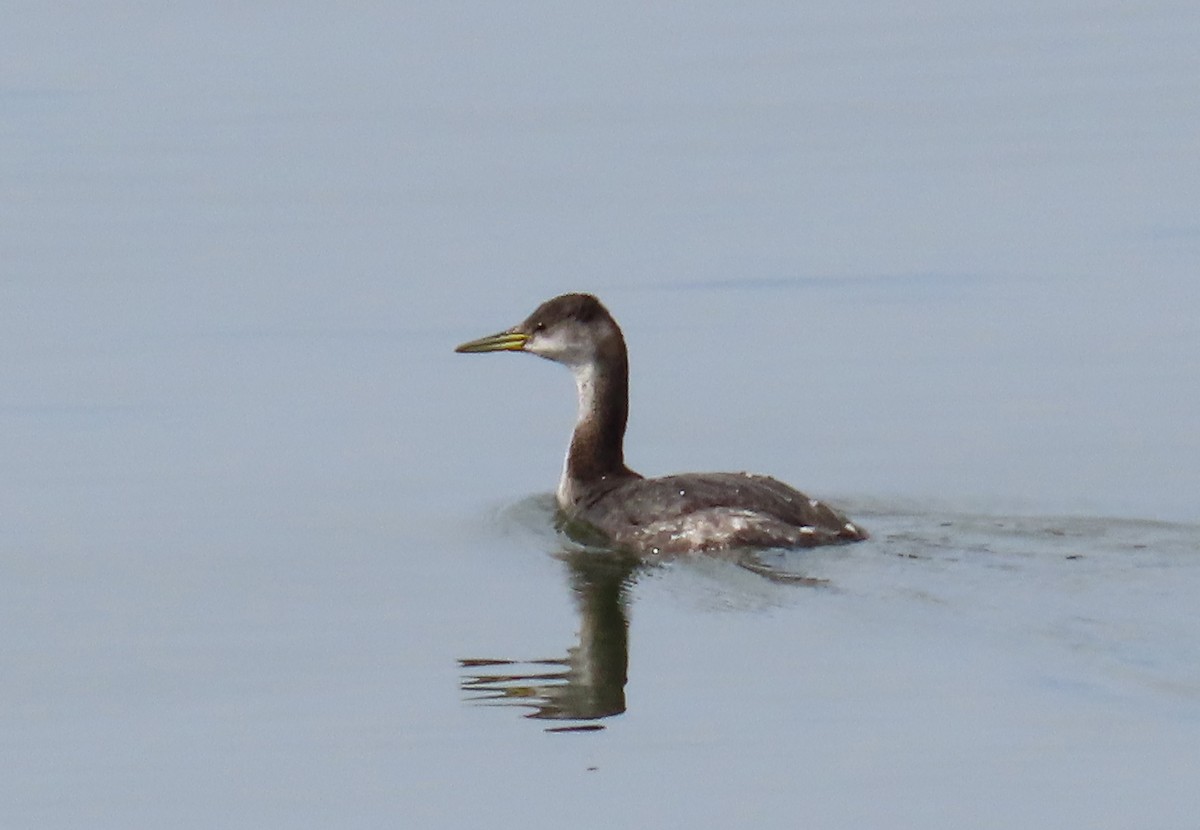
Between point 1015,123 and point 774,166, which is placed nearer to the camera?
point 774,166

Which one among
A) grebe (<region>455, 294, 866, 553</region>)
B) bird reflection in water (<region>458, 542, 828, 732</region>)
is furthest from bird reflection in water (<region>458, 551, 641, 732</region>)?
grebe (<region>455, 294, 866, 553</region>)

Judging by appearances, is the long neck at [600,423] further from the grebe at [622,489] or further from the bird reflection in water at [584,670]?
the bird reflection in water at [584,670]

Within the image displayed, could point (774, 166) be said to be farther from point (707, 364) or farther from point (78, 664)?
point (78, 664)

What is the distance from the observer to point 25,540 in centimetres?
1390

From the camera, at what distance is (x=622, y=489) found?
14.0m

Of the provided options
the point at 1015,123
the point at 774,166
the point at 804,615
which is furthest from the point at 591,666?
the point at 1015,123

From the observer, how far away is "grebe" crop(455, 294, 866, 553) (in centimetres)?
1309

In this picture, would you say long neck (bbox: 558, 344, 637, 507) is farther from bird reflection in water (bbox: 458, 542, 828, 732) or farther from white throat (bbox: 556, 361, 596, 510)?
bird reflection in water (bbox: 458, 542, 828, 732)

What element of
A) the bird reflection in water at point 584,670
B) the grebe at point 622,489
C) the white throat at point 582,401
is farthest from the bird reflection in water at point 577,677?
the white throat at point 582,401

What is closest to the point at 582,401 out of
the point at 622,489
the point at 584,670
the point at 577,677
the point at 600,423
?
the point at 600,423

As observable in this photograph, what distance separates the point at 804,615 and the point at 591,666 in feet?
3.81

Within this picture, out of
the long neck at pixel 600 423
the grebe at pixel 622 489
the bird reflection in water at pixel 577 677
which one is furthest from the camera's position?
the long neck at pixel 600 423

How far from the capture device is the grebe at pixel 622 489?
13.1 m

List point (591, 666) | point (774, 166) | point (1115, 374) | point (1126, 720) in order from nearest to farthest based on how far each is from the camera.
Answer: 1. point (1126, 720)
2. point (591, 666)
3. point (1115, 374)
4. point (774, 166)
